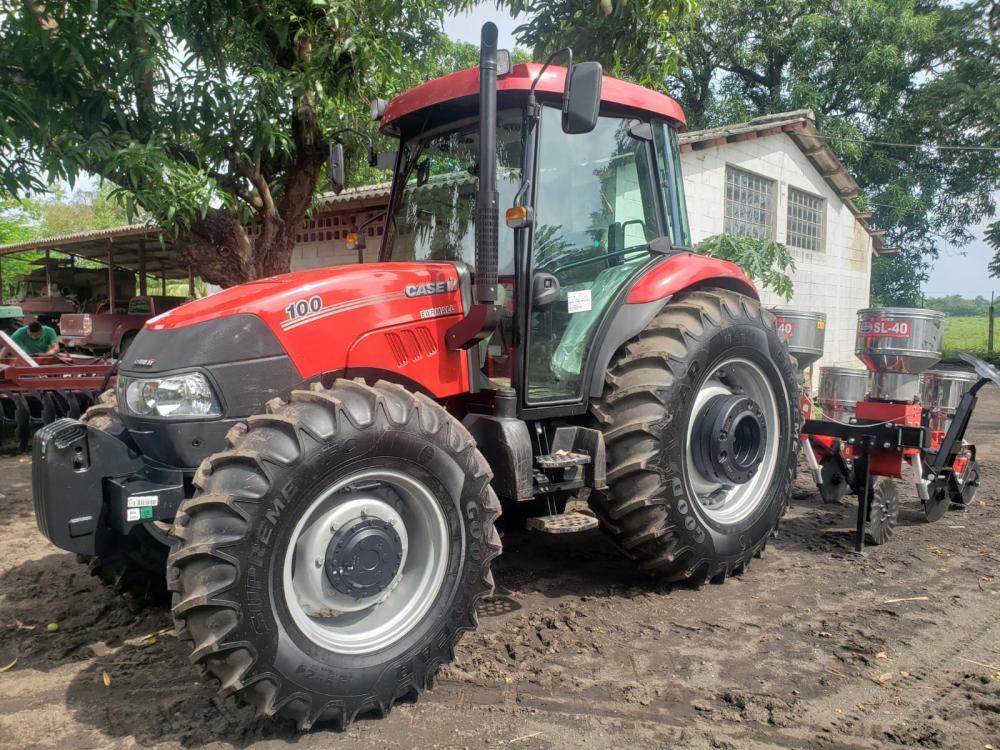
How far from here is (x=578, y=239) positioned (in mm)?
3957

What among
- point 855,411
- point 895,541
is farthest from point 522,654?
point 855,411

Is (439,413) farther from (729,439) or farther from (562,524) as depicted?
(729,439)

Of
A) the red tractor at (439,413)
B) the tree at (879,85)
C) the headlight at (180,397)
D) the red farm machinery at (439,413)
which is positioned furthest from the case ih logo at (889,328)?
the tree at (879,85)

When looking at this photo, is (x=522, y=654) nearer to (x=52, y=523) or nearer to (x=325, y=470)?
(x=325, y=470)

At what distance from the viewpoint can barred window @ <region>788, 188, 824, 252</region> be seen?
15211 mm

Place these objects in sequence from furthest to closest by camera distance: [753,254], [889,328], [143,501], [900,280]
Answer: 1. [900,280]
2. [753,254]
3. [889,328]
4. [143,501]

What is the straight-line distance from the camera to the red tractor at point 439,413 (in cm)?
272

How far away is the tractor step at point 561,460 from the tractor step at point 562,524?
0.26 meters

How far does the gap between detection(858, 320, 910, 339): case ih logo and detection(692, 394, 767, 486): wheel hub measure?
1.99 meters

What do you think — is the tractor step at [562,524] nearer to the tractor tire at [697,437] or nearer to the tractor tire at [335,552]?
the tractor tire at [697,437]

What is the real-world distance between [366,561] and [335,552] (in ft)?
0.40

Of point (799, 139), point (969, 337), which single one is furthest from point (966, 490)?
point (969, 337)

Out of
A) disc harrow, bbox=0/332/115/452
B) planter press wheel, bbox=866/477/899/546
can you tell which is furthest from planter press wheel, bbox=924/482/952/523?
disc harrow, bbox=0/332/115/452

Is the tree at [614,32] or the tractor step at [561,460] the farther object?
the tree at [614,32]
